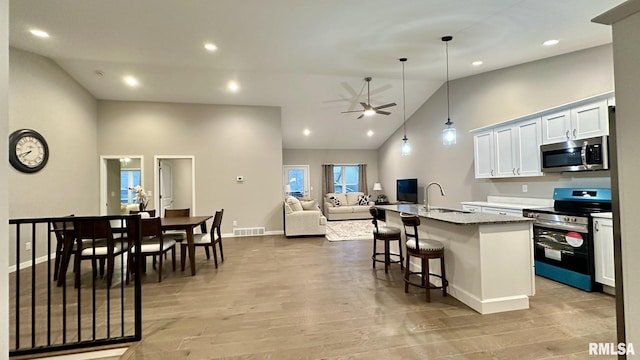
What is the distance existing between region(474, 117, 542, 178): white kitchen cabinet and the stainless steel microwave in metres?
0.20

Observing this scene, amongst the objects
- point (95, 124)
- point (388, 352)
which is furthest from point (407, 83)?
A: point (95, 124)

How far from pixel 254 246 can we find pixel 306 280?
7.57 feet

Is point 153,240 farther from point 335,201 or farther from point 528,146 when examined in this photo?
point 335,201

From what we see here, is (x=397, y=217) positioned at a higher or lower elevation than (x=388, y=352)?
higher

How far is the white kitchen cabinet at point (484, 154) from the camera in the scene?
192 inches

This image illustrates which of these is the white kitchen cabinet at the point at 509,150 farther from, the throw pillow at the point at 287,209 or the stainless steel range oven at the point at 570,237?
the throw pillow at the point at 287,209

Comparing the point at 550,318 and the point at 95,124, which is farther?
the point at 95,124

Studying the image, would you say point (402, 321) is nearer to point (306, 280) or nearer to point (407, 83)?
point (306, 280)

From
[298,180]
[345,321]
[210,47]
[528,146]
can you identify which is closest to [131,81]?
[210,47]

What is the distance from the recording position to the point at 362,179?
10648 mm

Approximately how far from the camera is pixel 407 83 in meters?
6.17

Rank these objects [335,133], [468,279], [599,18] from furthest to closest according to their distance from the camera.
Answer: [335,133] < [468,279] < [599,18]

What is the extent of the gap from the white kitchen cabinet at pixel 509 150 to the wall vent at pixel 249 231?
195 inches

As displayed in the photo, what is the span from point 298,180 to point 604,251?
8.52 metres
